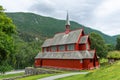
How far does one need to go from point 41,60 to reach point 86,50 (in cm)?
1934

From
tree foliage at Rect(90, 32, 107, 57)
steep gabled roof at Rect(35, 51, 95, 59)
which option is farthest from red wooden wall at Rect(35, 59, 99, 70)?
tree foliage at Rect(90, 32, 107, 57)

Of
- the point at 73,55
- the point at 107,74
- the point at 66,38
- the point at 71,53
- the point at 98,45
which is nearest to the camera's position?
the point at 107,74

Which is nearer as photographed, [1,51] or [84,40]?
[1,51]

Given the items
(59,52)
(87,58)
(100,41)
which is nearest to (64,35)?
(59,52)

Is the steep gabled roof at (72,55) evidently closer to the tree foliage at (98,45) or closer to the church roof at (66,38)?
the church roof at (66,38)

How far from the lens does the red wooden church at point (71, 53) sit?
4941 cm

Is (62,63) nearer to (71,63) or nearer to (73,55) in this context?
(71,63)

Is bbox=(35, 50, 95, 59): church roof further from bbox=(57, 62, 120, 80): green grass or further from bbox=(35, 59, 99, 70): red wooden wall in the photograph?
bbox=(57, 62, 120, 80): green grass

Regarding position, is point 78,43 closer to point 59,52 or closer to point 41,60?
point 59,52

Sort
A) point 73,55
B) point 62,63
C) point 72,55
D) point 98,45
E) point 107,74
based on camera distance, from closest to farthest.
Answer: point 107,74, point 73,55, point 72,55, point 62,63, point 98,45

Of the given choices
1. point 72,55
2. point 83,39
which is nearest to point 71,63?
point 72,55

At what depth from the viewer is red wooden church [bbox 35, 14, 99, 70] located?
49406 millimetres

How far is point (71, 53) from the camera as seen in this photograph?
172ft

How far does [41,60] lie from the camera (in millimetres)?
65875
